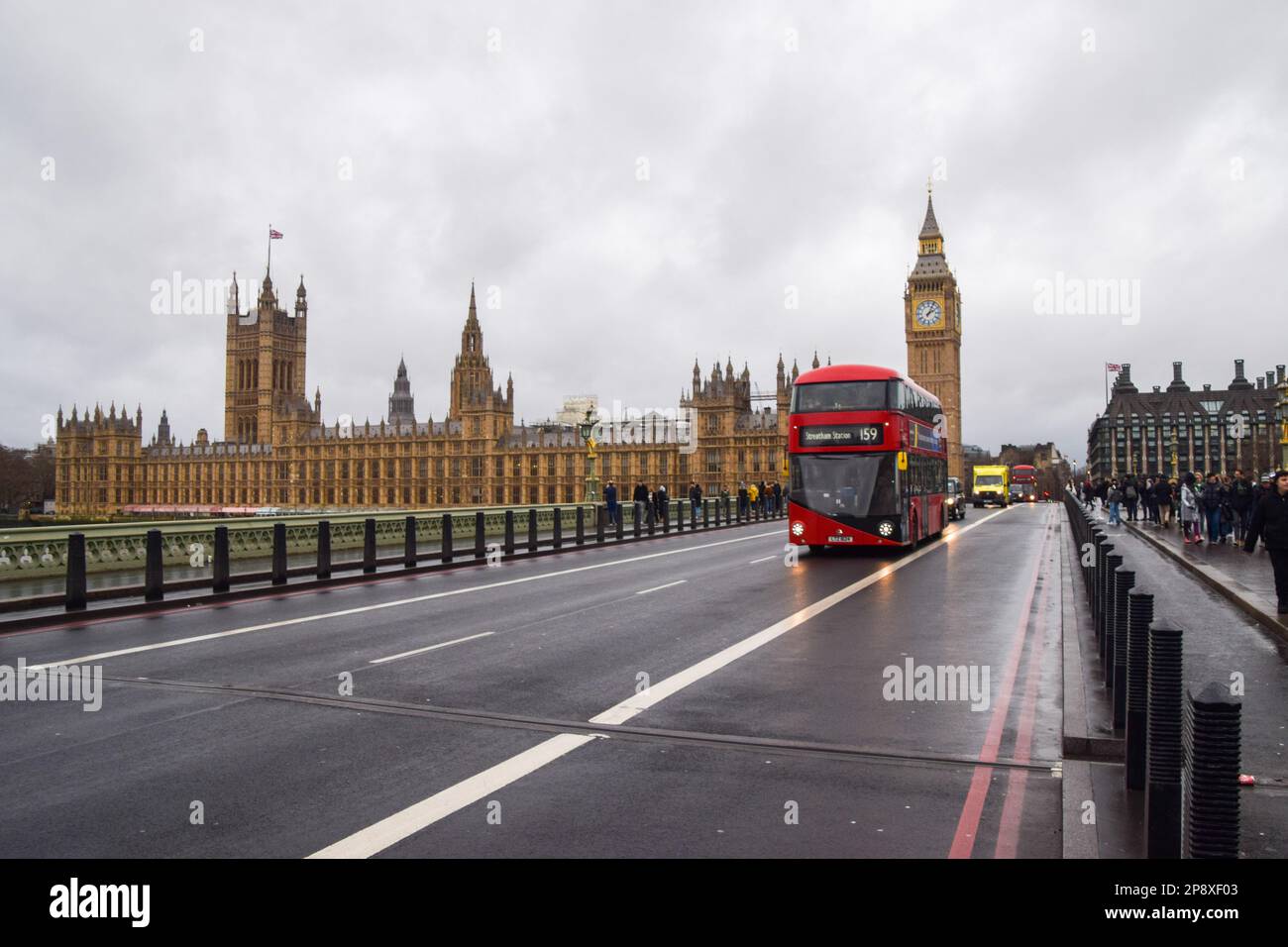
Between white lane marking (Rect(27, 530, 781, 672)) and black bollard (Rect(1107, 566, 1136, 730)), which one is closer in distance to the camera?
black bollard (Rect(1107, 566, 1136, 730))

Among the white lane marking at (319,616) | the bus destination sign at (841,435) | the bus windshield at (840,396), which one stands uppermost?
the bus windshield at (840,396)

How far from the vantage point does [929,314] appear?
137250mm

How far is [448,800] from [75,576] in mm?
10546

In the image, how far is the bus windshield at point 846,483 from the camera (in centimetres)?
2248

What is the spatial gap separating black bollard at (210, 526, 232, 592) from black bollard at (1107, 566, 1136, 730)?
43.4ft

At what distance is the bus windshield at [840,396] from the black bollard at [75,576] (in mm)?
14999

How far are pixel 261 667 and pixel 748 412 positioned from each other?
106 m

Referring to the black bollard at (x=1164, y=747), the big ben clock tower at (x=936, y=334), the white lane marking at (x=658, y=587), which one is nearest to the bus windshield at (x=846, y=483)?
the white lane marking at (x=658, y=587)

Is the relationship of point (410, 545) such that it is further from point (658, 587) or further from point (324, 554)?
point (658, 587)

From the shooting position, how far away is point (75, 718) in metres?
7.58

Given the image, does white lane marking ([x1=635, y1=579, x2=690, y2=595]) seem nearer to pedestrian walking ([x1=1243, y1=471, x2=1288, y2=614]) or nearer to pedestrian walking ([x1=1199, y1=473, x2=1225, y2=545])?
pedestrian walking ([x1=1243, y1=471, x2=1288, y2=614])

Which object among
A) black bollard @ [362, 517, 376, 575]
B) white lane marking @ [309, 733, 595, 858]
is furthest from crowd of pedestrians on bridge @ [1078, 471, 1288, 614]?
black bollard @ [362, 517, 376, 575]

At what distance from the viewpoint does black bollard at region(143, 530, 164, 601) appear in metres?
14.5

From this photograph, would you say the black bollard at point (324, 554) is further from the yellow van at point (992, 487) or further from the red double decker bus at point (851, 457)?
the yellow van at point (992, 487)
